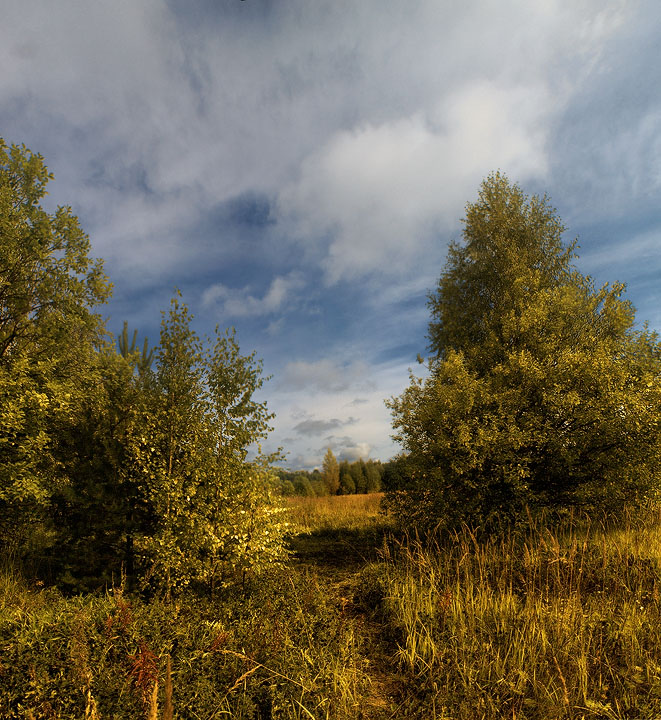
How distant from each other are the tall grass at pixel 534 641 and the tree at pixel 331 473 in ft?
72.2

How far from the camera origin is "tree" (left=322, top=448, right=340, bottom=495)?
2791 cm

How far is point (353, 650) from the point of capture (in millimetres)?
4379

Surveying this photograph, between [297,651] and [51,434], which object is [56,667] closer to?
[297,651]

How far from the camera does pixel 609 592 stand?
17.9 ft

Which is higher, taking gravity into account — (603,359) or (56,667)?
(603,359)

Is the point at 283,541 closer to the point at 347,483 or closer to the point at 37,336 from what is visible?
the point at 37,336

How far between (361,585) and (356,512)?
9226mm

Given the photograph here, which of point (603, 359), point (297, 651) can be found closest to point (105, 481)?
point (297, 651)

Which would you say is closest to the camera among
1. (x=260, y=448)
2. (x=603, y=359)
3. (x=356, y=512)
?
(x=260, y=448)

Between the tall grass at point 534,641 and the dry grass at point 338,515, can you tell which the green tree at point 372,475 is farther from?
the tall grass at point 534,641

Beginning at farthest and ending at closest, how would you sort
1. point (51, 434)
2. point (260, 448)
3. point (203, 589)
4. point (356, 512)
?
point (356, 512) → point (51, 434) → point (260, 448) → point (203, 589)

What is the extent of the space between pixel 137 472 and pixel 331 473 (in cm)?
2373

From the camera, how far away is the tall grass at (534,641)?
3.41 meters

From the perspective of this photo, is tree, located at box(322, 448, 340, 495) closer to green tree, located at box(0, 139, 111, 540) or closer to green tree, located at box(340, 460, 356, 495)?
green tree, located at box(340, 460, 356, 495)
